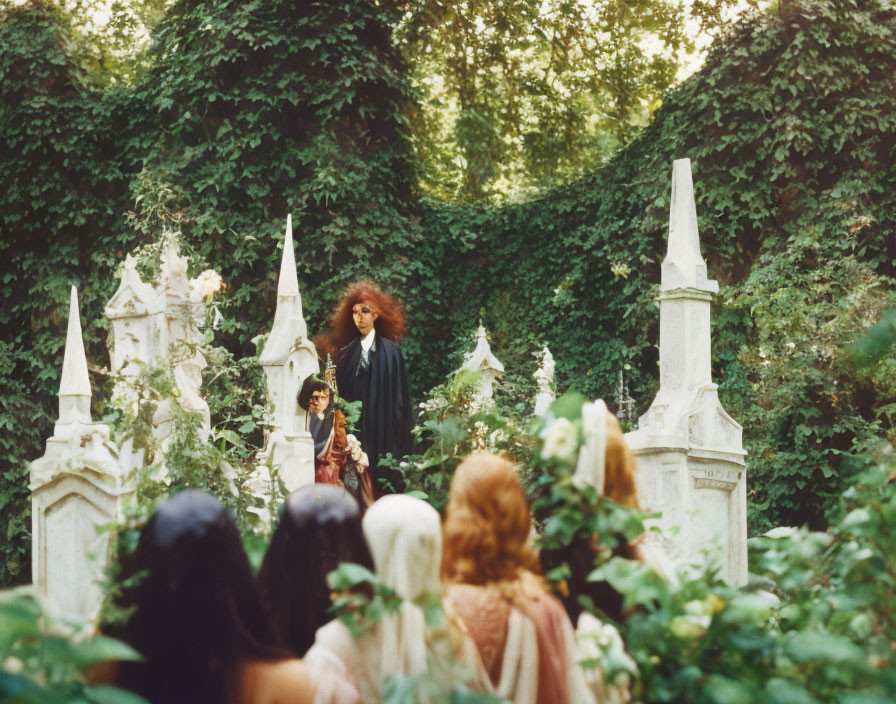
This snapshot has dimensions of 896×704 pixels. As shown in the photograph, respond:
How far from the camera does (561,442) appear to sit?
9.63ft

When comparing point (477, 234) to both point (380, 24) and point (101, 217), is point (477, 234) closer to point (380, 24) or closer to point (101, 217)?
point (380, 24)

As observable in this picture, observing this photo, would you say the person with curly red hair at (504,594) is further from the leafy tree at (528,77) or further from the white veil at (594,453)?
the leafy tree at (528,77)

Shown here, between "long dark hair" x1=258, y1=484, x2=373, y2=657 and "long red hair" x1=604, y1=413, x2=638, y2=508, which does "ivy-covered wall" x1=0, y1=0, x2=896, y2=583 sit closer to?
"long red hair" x1=604, y1=413, x2=638, y2=508

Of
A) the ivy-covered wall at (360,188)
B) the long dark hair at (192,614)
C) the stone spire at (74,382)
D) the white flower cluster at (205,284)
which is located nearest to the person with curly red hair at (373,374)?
the white flower cluster at (205,284)

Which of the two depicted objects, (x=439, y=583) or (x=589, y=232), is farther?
(x=589, y=232)

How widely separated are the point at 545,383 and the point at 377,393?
3395 millimetres

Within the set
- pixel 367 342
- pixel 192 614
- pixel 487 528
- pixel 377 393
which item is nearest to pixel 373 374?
pixel 377 393

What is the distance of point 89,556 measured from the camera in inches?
99.7

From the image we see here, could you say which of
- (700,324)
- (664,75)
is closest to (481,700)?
(700,324)

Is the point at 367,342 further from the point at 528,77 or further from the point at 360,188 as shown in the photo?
the point at 528,77

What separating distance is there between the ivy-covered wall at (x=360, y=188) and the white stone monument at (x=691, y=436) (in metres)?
4.75

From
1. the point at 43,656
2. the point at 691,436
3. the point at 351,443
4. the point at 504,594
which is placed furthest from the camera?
the point at 351,443

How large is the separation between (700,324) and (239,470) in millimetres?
3087

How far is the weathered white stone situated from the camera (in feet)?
37.8
